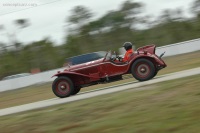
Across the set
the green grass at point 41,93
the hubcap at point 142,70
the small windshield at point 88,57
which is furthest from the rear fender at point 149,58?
the small windshield at point 88,57

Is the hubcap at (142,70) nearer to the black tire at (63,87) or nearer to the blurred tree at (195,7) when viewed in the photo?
the black tire at (63,87)

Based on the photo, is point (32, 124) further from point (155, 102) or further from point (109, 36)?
point (109, 36)

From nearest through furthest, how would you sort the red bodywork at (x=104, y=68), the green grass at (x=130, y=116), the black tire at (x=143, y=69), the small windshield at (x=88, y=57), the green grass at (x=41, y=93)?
1. the green grass at (x=130, y=116)
2. the black tire at (x=143, y=69)
3. the red bodywork at (x=104, y=68)
4. the green grass at (x=41, y=93)
5. the small windshield at (x=88, y=57)

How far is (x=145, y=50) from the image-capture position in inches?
531

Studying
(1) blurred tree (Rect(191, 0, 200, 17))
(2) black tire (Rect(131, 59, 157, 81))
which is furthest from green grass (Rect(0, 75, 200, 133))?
(1) blurred tree (Rect(191, 0, 200, 17))

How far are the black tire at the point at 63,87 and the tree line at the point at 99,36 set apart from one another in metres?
40.9

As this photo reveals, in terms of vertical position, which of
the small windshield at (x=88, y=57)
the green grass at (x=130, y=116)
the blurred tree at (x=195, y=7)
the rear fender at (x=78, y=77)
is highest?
the blurred tree at (x=195, y=7)

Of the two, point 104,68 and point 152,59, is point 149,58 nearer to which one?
point 152,59

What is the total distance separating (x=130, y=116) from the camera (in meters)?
7.45

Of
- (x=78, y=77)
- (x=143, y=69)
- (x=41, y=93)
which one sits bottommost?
(x=41, y=93)

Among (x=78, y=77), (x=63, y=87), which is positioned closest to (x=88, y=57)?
(x=78, y=77)

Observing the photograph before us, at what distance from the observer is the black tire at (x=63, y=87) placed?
13.8 meters

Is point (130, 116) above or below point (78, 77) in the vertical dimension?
below

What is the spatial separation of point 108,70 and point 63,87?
1632 millimetres
